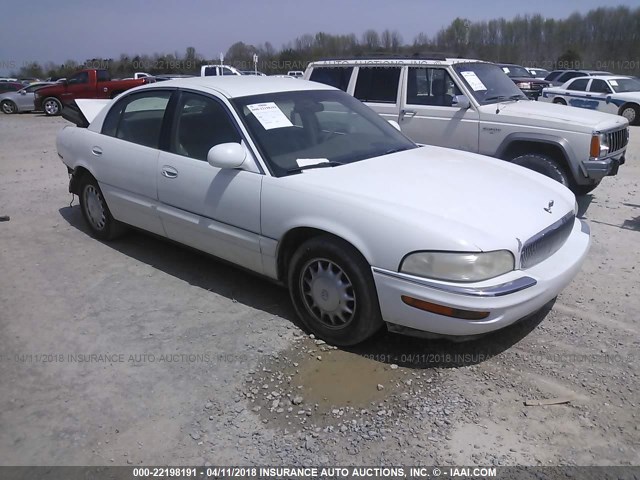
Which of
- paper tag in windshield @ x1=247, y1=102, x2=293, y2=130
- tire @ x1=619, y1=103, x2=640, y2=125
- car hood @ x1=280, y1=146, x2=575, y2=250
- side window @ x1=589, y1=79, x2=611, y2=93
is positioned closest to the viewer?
car hood @ x1=280, y1=146, x2=575, y2=250

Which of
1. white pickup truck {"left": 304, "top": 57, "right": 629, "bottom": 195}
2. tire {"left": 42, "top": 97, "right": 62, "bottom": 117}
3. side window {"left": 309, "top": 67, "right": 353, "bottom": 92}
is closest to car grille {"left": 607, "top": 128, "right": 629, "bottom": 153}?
white pickup truck {"left": 304, "top": 57, "right": 629, "bottom": 195}

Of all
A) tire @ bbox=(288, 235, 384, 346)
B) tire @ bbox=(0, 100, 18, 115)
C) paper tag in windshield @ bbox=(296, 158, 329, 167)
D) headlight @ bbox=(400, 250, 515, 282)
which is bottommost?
tire @ bbox=(288, 235, 384, 346)

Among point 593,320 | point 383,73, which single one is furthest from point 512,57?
point 593,320

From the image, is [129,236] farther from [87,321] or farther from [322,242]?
[322,242]

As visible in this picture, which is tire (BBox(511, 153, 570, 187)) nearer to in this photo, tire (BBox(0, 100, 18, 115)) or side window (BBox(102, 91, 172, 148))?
side window (BBox(102, 91, 172, 148))

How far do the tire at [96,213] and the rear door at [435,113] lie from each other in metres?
3.89

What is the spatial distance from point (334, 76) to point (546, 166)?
315cm

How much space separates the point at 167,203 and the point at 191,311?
3.00 ft

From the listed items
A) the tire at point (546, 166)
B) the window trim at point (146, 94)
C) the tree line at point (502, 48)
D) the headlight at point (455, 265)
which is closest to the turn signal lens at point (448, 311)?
the headlight at point (455, 265)

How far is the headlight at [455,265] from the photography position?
2977 mm

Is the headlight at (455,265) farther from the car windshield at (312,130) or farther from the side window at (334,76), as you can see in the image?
the side window at (334,76)

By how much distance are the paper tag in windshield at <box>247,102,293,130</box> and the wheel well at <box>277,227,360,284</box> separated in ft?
2.87

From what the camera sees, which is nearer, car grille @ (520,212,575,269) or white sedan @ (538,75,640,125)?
car grille @ (520,212,575,269)

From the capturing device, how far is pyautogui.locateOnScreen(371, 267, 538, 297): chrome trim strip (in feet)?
9.70
